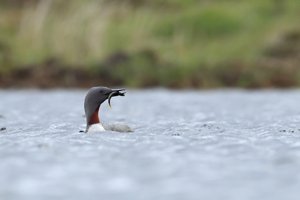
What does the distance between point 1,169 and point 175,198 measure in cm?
299

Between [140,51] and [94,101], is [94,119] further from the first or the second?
[140,51]

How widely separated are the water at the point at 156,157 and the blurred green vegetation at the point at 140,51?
45.2 feet

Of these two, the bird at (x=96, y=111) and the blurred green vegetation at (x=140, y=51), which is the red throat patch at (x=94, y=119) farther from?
the blurred green vegetation at (x=140, y=51)

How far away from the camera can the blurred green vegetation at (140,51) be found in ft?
124

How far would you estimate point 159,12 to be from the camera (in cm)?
4762

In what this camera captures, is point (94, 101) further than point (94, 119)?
Yes

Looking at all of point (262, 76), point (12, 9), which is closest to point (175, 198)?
point (262, 76)

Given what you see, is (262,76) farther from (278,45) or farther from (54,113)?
(54,113)

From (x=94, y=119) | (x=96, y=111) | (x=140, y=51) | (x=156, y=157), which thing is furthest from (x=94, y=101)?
(x=140, y=51)

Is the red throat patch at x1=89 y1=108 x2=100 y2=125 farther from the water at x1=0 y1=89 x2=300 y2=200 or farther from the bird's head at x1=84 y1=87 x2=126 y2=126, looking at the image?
the water at x1=0 y1=89 x2=300 y2=200

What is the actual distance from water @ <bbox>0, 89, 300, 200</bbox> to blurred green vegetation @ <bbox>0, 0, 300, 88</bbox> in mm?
13773

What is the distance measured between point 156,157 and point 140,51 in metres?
25.7

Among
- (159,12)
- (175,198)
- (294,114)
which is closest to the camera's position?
(175,198)

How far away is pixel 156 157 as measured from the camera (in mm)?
13195
